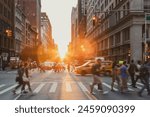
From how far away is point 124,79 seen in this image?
717 inches

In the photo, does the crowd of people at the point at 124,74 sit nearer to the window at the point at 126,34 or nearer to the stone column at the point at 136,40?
the stone column at the point at 136,40

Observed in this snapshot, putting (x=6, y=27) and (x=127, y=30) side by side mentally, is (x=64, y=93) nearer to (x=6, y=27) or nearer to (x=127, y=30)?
(x=127, y=30)

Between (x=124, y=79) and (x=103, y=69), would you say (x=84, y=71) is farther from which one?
(x=124, y=79)

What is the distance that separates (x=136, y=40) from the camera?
48.9 m

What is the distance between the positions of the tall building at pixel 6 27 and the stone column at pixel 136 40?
1173 inches

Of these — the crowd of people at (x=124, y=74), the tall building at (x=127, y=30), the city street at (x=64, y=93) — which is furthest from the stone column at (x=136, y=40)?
the crowd of people at (x=124, y=74)

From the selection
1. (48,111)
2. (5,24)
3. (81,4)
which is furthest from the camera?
(81,4)

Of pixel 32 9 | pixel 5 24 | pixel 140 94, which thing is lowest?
pixel 140 94

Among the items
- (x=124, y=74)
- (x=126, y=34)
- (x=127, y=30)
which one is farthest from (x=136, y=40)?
(x=124, y=74)

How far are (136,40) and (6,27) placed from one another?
43.1 meters

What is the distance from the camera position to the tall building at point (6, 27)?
75363 millimetres

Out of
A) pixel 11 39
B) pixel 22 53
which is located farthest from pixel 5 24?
pixel 22 53

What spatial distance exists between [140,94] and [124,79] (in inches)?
73.2

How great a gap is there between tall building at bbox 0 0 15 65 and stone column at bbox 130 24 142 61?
29.8 m
